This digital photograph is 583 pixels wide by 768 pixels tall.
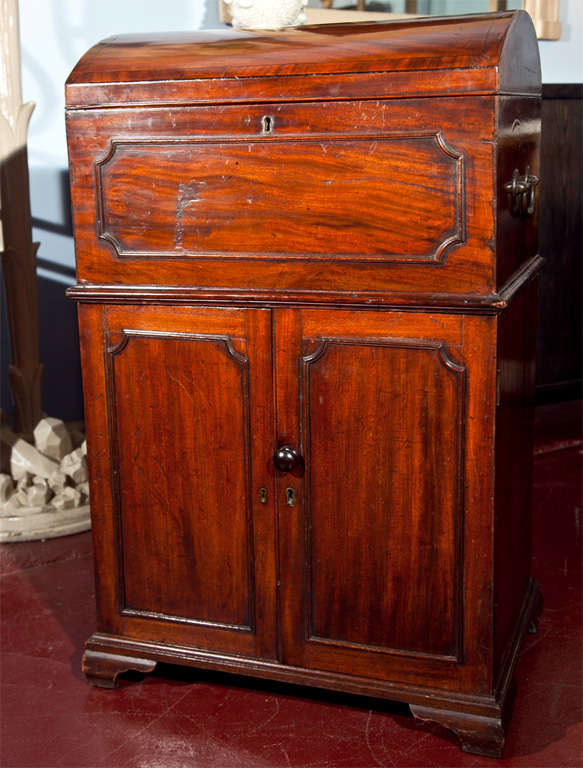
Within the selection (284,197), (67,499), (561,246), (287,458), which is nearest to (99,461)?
(287,458)

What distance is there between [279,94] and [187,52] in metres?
0.28

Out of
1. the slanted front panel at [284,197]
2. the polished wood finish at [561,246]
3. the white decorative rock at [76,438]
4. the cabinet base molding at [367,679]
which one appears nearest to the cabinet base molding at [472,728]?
the cabinet base molding at [367,679]

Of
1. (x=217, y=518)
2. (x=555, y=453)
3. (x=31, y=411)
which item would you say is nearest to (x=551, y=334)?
(x=555, y=453)

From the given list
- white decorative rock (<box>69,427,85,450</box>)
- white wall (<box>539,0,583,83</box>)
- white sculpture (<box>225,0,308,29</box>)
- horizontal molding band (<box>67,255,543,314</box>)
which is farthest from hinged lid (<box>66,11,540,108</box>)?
white wall (<box>539,0,583,83</box>)

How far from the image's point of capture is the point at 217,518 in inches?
94.7

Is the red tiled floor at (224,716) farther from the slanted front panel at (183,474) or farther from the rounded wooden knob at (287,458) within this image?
the rounded wooden knob at (287,458)

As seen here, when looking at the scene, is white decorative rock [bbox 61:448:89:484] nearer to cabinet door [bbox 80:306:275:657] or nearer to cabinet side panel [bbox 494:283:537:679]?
cabinet door [bbox 80:306:275:657]

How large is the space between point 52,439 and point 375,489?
1737 mm

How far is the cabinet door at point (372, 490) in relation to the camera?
2.15 metres

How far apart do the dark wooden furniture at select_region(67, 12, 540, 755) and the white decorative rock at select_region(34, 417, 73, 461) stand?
46.2 inches

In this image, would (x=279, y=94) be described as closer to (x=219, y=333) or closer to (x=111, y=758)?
(x=219, y=333)

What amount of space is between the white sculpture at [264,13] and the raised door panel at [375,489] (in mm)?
797

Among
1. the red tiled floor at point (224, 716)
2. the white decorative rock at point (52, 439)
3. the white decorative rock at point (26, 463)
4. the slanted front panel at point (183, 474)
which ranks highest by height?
the slanted front panel at point (183, 474)

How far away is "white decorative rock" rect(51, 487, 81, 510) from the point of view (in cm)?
351
